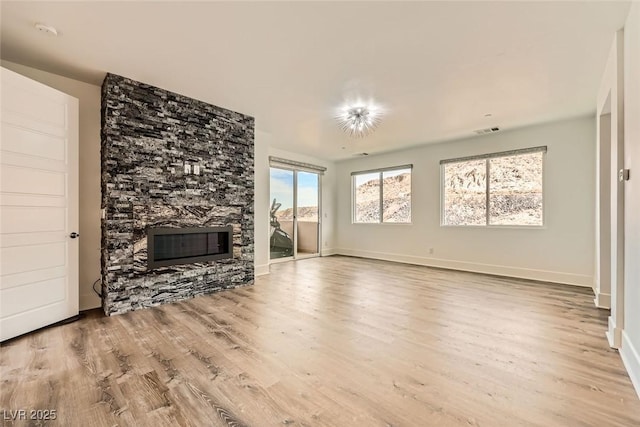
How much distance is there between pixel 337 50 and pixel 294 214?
4580mm

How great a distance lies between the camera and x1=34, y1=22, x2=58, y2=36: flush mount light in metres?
2.28

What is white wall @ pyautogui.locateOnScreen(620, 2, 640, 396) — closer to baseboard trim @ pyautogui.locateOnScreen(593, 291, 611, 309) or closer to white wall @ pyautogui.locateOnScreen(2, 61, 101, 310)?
baseboard trim @ pyautogui.locateOnScreen(593, 291, 611, 309)

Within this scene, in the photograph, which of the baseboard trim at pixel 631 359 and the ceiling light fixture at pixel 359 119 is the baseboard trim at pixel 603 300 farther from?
the ceiling light fixture at pixel 359 119

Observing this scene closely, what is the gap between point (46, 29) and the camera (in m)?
2.33

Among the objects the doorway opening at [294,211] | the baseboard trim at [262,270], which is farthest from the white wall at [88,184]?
the doorway opening at [294,211]

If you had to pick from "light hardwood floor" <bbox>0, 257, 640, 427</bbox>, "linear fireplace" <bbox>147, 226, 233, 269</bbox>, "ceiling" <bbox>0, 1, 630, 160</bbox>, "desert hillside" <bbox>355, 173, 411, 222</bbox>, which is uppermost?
"ceiling" <bbox>0, 1, 630, 160</bbox>

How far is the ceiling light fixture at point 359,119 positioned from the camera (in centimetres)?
400

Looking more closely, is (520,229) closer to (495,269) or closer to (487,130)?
(495,269)

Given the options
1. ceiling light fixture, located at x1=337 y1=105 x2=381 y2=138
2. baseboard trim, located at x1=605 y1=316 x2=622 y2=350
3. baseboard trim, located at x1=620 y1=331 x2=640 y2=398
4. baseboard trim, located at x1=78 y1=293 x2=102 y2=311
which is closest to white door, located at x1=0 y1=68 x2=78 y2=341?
baseboard trim, located at x1=78 y1=293 x2=102 y2=311

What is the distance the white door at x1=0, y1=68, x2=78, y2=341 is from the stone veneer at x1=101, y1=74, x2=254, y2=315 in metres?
0.32

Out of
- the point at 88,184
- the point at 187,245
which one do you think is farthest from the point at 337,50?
the point at 88,184

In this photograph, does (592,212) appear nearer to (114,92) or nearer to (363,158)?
(363,158)

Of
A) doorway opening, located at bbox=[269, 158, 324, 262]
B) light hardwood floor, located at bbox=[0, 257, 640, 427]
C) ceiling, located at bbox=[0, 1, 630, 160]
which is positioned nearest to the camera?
light hardwood floor, located at bbox=[0, 257, 640, 427]

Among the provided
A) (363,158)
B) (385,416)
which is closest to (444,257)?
(363,158)
